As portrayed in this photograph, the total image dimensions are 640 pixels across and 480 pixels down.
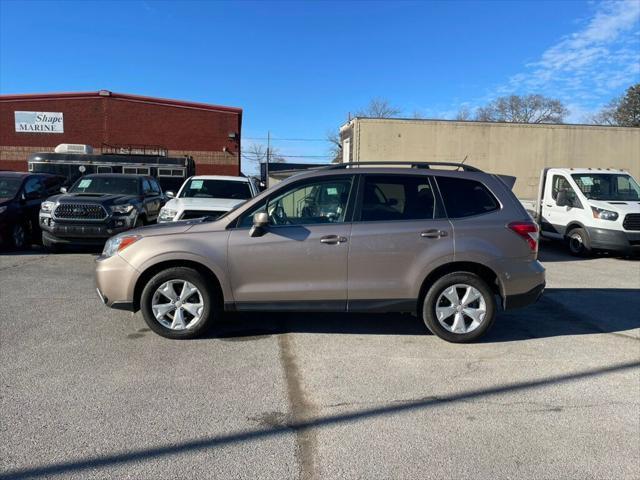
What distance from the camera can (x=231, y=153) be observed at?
29812 mm

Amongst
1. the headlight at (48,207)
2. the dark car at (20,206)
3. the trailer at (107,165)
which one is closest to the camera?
the headlight at (48,207)

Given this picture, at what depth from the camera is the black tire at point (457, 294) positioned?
499 cm

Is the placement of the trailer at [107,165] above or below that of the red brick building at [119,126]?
below

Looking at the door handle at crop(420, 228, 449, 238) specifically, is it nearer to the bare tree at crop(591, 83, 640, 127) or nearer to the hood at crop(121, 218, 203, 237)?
the hood at crop(121, 218, 203, 237)

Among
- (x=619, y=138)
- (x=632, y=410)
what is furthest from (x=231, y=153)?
(x=632, y=410)

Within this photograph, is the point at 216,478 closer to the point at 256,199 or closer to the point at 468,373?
the point at 468,373

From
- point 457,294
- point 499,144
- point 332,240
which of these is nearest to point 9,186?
point 332,240

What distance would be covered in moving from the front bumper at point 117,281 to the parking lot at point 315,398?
0.41 meters

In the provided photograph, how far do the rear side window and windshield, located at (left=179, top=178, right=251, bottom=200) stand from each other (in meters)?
5.74

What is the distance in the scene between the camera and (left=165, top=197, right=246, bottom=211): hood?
896 centimetres

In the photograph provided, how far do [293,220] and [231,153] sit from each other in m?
25.8

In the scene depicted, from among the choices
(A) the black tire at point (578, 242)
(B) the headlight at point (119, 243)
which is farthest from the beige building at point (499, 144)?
(B) the headlight at point (119, 243)

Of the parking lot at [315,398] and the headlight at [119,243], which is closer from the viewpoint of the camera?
the parking lot at [315,398]

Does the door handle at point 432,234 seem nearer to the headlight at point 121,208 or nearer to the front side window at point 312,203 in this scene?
the front side window at point 312,203
